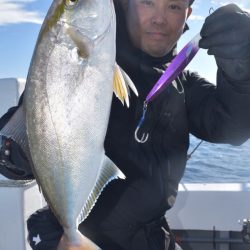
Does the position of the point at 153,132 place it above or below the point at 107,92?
below

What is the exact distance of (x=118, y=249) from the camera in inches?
92.8

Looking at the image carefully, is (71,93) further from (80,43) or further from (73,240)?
(73,240)

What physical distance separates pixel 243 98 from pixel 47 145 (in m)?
1.08

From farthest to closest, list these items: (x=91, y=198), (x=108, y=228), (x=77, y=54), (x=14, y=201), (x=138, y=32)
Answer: (x=14, y=201)
(x=138, y=32)
(x=108, y=228)
(x=91, y=198)
(x=77, y=54)

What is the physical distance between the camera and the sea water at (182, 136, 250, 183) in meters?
7.44

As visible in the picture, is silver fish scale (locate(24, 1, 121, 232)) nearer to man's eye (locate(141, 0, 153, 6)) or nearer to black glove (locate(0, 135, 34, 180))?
black glove (locate(0, 135, 34, 180))

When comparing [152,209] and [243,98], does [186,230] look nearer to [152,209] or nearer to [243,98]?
[152,209]

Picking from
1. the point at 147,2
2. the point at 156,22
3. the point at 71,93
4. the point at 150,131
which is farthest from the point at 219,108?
the point at 71,93

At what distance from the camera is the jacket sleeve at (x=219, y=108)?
2.14m

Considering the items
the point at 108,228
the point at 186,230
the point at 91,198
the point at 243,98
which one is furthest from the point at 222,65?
the point at 186,230

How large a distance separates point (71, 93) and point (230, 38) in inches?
32.3

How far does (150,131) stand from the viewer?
2.43 metres

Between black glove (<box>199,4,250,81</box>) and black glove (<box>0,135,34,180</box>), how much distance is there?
1125mm

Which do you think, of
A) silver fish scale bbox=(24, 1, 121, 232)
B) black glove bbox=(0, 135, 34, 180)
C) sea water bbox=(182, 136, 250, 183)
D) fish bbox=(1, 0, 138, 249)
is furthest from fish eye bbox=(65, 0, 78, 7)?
sea water bbox=(182, 136, 250, 183)
